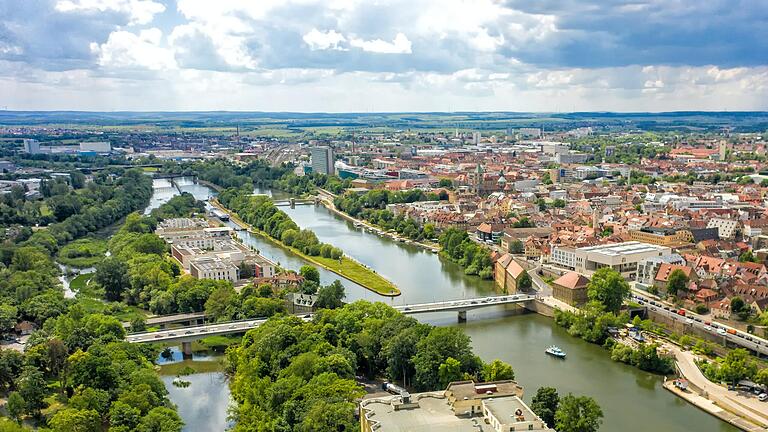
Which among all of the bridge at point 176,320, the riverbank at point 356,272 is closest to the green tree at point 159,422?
the bridge at point 176,320

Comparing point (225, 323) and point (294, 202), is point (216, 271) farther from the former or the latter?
point (294, 202)

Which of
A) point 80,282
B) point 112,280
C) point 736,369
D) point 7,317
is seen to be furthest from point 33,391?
point 736,369

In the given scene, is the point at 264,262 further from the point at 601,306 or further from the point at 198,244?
the point at 601,306

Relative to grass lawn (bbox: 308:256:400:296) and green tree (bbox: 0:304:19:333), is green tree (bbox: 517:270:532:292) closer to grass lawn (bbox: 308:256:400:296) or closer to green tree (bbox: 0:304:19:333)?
grass lawn (bbox: 308:256:400:296)

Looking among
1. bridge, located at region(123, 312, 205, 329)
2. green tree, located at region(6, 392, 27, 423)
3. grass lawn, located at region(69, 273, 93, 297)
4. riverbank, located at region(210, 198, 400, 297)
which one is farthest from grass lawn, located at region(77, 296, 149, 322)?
riverbank, located at region(210, 198, 400, 297)

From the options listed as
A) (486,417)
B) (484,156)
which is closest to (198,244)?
(486,417)

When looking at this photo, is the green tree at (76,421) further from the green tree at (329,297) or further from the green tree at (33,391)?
the green tree at (329,297)
